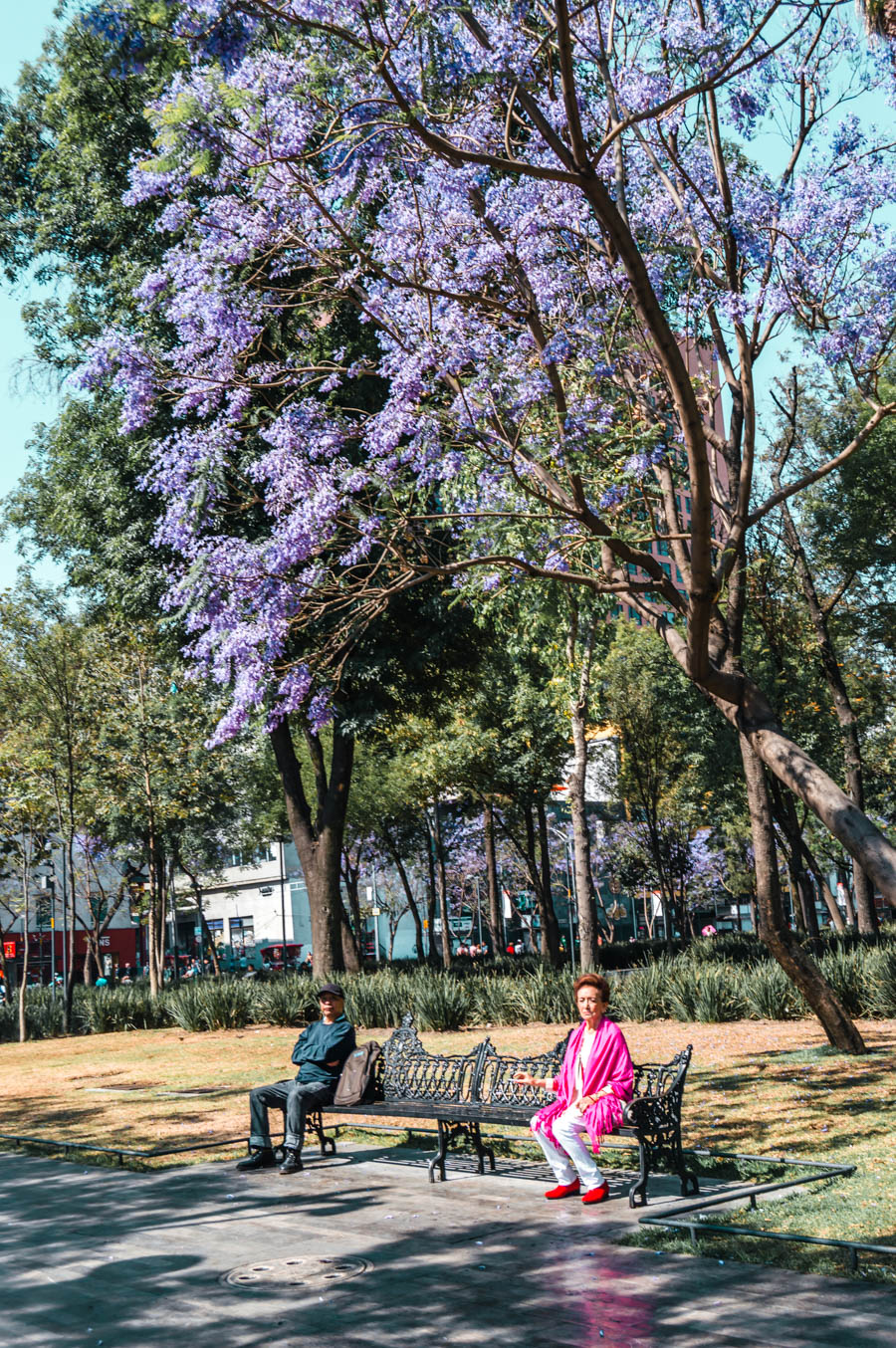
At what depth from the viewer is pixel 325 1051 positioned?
9.23 metres

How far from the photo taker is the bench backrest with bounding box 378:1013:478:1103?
8.82 meters

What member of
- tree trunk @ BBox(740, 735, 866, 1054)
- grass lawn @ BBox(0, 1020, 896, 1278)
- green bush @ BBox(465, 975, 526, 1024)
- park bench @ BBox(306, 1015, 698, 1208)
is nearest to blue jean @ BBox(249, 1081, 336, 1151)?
park bench @ BBox(306, 1015, 698, 1208)

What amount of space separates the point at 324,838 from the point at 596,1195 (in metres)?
15.7

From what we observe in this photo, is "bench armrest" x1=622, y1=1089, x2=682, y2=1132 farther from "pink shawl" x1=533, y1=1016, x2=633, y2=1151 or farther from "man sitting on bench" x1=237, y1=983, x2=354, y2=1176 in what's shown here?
"man sitting on bench" x1=237, y1=983, x2=354, y2=1176

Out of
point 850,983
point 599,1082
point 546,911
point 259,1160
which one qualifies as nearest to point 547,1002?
point 850,983

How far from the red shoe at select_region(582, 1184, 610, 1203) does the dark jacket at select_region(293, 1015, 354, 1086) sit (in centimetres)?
247

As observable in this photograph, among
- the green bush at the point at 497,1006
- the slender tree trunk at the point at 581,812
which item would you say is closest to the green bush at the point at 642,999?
the green bush at the point at 497,1006

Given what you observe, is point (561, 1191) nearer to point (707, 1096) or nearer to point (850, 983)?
point (707, 1096)

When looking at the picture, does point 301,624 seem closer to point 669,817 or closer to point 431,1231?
point 431,1231

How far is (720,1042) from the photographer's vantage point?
1404cm

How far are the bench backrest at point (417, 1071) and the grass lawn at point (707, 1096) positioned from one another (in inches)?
64.1

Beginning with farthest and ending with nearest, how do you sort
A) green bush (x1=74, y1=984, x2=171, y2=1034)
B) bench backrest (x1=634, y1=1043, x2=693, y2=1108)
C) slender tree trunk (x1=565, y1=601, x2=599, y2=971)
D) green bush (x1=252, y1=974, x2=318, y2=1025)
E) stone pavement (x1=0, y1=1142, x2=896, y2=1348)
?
1. green bush (x1=74, y1=984, x2=171, y2=1034)
2. green bush (x1=252, y1=974, x2=318, y2=1025)
3. slender tree trunk (x1=565, y1=601, x2=599, y2=971)
4. bench backrest (x1=634, y1=1043, x2=693, y2=1108)
5. stone pavement (x1=0, y1=1142, x2=896, y2=1348)

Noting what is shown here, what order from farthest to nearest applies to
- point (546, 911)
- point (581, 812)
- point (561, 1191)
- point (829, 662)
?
1. point (546, 911)
2. point (829, 662)
3. point (581, 812)
4. point (561, 1191)

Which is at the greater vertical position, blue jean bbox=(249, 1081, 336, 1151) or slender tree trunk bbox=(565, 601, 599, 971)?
slender tree trunk bbox=(565, 601, 599, 971)
